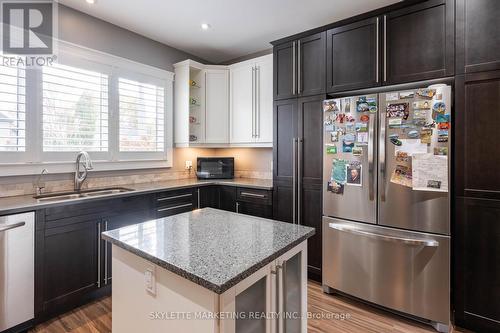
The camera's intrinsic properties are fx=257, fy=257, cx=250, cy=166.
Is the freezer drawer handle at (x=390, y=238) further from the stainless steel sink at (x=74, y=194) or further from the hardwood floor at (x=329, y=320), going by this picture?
the stainless steel sink at (x=74, y=194)

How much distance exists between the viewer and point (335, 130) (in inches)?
94.5

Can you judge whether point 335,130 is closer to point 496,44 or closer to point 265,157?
point 496,44

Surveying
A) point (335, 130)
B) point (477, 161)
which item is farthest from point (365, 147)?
point (477, 161)

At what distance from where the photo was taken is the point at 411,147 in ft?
6.58

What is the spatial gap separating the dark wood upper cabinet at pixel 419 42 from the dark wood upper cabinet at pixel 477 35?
0.18 ft

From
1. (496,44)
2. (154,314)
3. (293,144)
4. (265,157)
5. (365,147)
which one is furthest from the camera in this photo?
(265,157)

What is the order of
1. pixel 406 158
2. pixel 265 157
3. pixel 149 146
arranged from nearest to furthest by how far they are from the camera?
1. pixel 406 158
2. pixel 149 146
3. pixel 265 157

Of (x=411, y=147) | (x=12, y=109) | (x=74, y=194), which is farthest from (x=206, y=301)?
(x=12, y=109)

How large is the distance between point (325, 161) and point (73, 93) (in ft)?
8.56

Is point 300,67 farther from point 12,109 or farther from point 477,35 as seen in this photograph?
point 12,109

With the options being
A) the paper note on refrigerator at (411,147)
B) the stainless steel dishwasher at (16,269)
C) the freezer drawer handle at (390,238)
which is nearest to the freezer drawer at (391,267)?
the freezer drawer handle at (390,238)

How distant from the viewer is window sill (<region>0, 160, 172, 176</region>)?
2.23 m

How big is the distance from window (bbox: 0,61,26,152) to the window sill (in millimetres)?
152

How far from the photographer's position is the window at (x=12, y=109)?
85.4 inches
